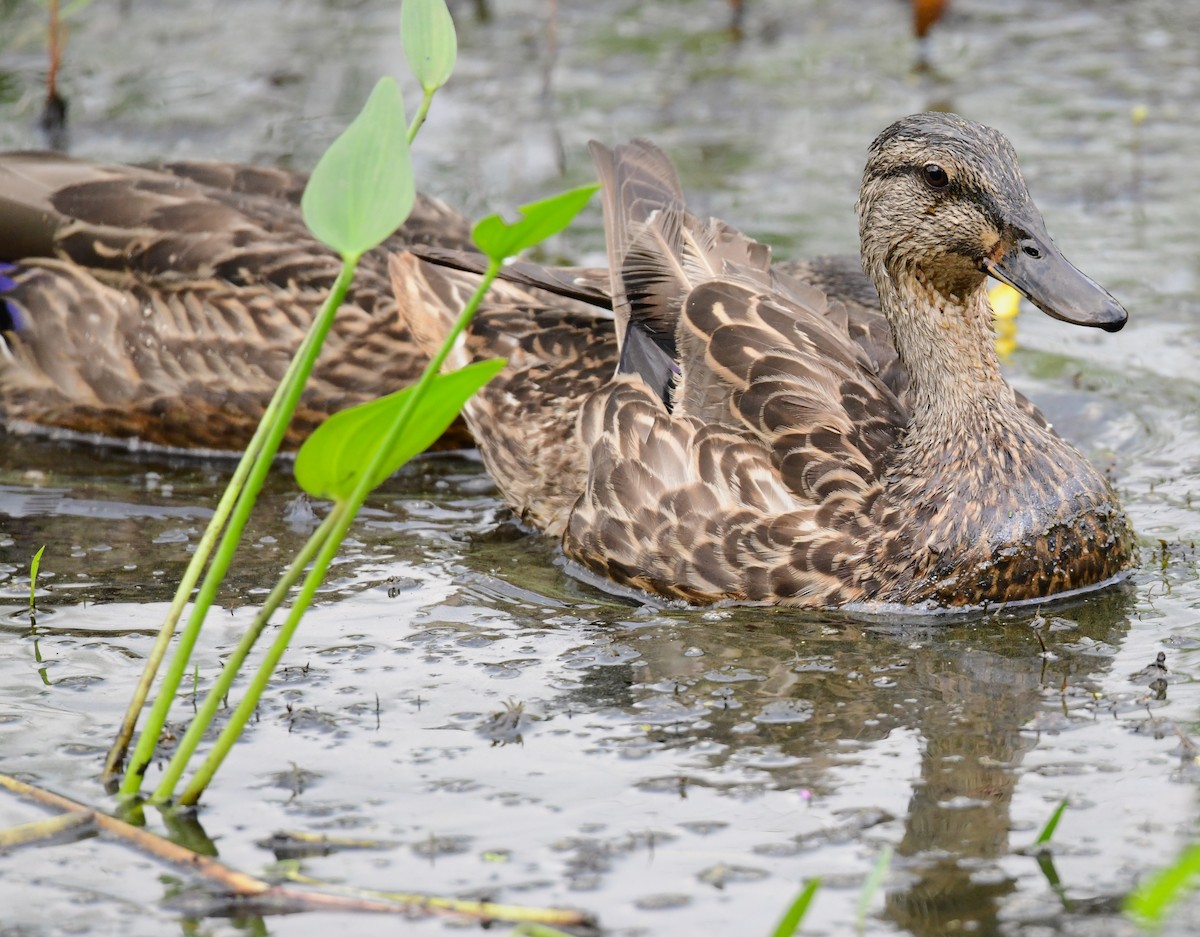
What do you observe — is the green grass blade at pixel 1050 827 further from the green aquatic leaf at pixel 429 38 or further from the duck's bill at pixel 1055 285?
the green aquatic leaf at pixel 429 38

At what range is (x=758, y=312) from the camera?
6727mm

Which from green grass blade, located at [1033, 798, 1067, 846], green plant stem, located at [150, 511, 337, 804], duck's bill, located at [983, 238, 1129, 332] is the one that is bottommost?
green grass blade, located at [1033, 798, 1067, 846]

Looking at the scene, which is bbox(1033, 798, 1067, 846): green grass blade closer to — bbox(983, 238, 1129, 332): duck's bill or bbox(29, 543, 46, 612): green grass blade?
bbox(983, 238, 1129, 332): duck's bill

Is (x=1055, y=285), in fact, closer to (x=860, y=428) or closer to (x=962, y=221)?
(x=962, y=221)

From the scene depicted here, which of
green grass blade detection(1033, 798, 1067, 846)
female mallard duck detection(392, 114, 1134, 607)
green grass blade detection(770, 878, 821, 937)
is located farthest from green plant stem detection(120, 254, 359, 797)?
female mallard duck detection(392, 114, 1134, 607)

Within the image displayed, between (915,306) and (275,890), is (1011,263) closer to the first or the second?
(915,306)

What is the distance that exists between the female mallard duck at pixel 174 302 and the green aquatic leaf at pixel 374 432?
3.69 m

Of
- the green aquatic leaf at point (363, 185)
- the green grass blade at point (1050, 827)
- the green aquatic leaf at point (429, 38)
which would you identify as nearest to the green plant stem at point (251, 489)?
the green aquatic leaf at point (363, 185)

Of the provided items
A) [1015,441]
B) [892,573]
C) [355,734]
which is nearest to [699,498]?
[892,573]

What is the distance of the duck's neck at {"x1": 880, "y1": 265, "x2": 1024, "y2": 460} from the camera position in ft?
21.5

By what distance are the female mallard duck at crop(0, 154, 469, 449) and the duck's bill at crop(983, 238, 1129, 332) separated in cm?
286

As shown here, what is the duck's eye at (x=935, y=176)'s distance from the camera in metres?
6.43

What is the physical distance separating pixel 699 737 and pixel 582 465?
195cm

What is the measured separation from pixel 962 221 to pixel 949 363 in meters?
0.52
